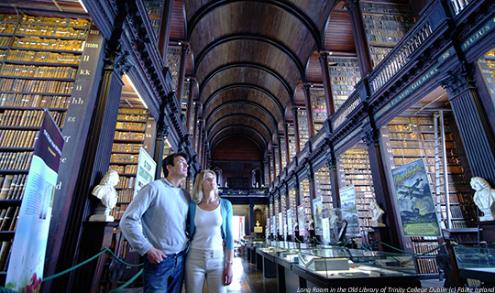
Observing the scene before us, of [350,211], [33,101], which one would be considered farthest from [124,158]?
[350,211]

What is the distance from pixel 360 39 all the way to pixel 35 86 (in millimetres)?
6658

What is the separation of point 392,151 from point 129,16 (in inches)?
237

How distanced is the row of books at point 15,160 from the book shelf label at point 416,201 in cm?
533

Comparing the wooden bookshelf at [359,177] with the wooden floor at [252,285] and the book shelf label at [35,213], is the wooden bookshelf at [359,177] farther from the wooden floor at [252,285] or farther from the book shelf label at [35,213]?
the book shelf label at [35,213]

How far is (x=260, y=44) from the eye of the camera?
10938mm

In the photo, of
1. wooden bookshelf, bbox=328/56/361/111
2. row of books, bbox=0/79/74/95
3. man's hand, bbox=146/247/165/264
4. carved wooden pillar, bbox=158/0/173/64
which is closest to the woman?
man's hand, bbox=146/247/165/264

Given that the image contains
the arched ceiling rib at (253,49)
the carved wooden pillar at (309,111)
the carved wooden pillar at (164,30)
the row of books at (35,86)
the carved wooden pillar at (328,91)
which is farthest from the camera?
the carved wooden pillar at (309,111)

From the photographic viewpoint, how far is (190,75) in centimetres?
966

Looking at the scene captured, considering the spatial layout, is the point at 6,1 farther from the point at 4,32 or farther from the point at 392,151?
the point at 392,151

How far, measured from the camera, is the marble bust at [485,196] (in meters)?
2.80

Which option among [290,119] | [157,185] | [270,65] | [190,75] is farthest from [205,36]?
[157,185]

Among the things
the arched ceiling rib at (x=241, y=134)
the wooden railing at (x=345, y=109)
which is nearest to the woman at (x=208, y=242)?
the wooden railing at (x=345, y=109)

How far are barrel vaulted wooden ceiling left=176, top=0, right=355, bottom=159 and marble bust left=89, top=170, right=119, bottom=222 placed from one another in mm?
6619

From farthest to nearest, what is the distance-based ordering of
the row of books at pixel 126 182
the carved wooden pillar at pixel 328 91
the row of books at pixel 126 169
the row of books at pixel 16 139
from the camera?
the carved wooden pillar at pixel 328 91
the row of books at pixel 126 169
the row of books at pixel 126 182
the row of books at pixel 16 139
